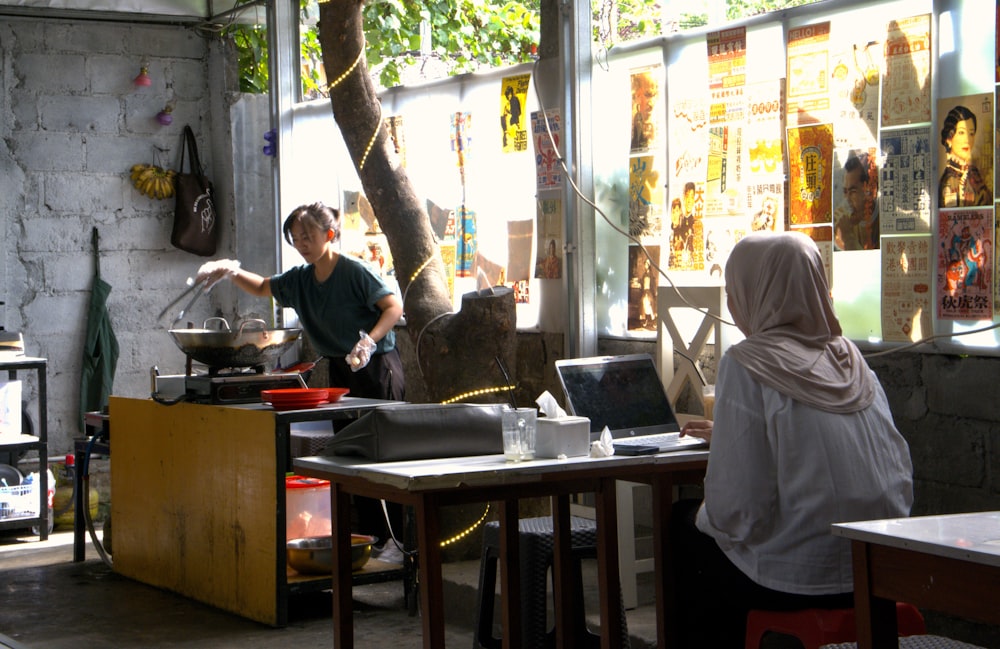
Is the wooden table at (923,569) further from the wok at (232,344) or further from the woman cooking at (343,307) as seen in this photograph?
the woman cooking at (343,307)

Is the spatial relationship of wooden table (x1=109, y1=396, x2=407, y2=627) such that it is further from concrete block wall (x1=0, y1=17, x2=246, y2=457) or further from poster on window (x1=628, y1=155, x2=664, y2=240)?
concrete block wall (x1=0, y1=17, x2=246, y2=457)

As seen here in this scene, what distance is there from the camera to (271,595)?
509 cm

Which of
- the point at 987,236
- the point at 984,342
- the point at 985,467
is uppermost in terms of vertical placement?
the point at 987,236

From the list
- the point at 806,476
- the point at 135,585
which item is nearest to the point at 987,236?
the point at 806,476

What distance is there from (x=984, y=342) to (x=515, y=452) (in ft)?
5.45

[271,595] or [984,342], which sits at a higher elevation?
[984,342]

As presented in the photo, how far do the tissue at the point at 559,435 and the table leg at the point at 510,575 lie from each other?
23 cm

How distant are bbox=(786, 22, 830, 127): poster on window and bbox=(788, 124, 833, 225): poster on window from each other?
0.05m

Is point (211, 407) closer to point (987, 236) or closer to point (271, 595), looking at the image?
point (271, 595)

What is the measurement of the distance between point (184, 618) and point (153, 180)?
379 centimetres

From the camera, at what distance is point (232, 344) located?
17.7ft

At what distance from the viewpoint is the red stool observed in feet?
10.2

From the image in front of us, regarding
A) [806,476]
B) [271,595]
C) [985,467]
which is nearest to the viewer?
[806,476]

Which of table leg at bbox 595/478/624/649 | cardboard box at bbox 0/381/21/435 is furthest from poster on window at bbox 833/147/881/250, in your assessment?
cardboard box at bbox 0/381/21/435
